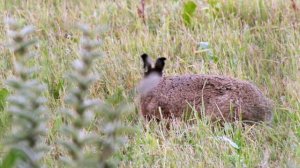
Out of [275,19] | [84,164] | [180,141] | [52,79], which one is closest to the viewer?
[84,164]

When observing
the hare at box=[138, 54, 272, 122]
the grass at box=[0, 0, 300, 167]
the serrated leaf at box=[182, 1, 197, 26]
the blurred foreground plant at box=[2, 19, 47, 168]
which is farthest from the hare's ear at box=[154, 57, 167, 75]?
the blurred foreground plant at box=[2, 19, 47, 168]

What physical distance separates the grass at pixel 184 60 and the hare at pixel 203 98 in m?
0.11

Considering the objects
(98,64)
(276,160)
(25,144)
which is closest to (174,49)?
(98,64)

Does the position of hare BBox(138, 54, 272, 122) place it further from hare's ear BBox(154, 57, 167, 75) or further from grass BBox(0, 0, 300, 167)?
grass BBox(0, 0, 300, 167)

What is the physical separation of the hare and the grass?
11 cm

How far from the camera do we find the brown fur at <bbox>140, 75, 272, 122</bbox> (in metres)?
3.73

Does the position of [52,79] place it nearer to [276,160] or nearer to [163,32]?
[163,32]

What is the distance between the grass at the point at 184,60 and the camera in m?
3.32

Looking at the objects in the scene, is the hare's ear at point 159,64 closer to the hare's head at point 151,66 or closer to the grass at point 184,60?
the hare's head at point 151,66

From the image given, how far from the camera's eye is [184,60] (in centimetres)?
475

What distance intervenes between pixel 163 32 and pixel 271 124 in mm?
1725

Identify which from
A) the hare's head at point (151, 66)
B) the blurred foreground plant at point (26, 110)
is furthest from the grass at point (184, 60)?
the blurred foreground plant at point (26, 110)

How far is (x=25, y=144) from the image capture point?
757mm

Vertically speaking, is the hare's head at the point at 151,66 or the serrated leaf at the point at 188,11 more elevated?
the serrated leaf at the point at 188,11
